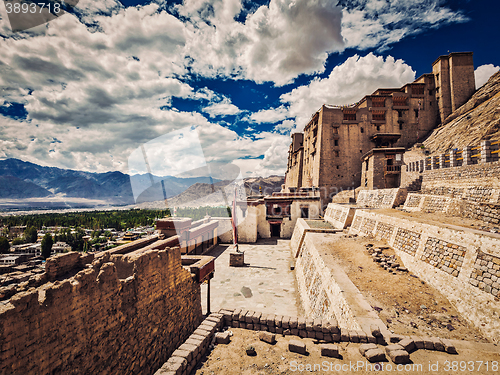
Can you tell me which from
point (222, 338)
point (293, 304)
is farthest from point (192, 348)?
point (293, 304)

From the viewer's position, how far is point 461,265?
248 inches

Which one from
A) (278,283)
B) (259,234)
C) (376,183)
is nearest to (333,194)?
(376,183)

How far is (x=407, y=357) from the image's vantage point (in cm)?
446

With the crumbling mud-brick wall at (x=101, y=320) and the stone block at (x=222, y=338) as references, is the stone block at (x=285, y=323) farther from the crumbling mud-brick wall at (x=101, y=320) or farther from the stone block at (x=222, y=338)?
the crumbling mud-brick wall at (x=101, y=320)

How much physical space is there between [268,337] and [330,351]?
159cm

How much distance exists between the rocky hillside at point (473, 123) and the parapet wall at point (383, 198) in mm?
12529

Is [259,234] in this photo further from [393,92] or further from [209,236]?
[393,92]

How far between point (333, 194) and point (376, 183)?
971 cm

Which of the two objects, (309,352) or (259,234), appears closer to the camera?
(309,352)

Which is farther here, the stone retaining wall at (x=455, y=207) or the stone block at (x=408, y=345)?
the stone retaining wall at (x=455, y=207)

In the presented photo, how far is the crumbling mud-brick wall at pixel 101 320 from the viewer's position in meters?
3.27

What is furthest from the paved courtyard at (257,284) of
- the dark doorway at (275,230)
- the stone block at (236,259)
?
the dark doorway at (275,230)

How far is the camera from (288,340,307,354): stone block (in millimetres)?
5188

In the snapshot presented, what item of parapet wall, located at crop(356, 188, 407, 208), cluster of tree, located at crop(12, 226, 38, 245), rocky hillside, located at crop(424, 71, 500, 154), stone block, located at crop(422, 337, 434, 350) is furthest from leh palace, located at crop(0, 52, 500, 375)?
cluster of tree, located at crop(12, 226, 38, 245)
